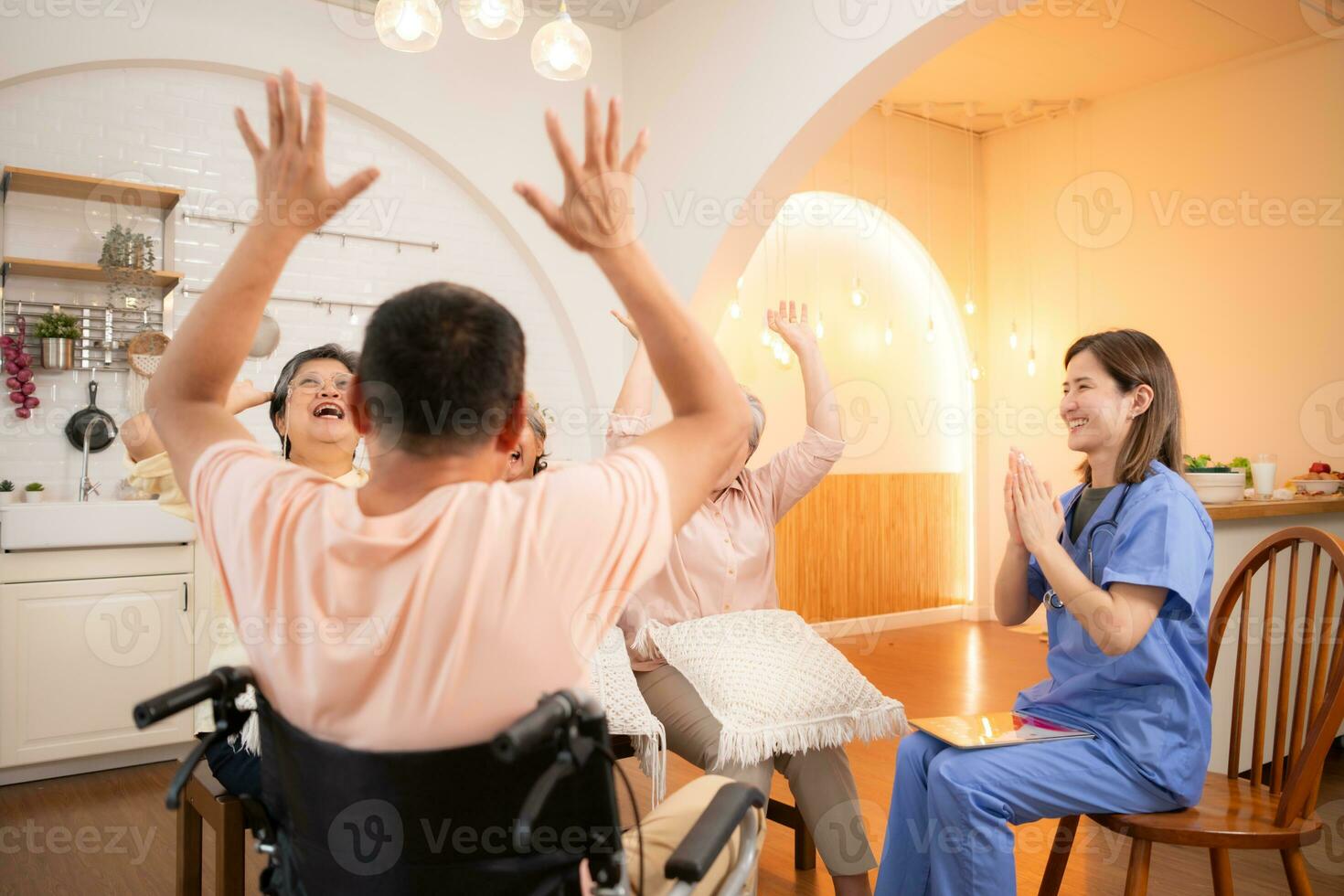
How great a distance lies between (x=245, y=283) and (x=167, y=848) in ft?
7.95

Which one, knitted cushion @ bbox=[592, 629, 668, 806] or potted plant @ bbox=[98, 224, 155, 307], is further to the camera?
potted plant @ bbox=[98, 224, 155, 307]

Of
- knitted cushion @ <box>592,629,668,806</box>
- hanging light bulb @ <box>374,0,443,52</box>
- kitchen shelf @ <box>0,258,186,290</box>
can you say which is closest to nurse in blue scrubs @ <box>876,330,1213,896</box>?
knitted cushion @ <box>592,629,668,806</box>

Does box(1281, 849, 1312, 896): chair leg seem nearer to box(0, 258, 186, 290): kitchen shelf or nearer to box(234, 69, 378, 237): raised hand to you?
box(234, 69, 378, 237): raised hand

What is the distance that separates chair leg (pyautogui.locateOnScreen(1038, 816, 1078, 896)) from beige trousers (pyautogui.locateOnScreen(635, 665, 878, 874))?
1.14 ft

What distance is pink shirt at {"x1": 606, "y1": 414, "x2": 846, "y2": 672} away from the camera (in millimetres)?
2246

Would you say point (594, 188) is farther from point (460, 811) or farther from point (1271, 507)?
point (1271, 507)

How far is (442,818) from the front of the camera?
91 cm

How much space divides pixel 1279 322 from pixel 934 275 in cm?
219

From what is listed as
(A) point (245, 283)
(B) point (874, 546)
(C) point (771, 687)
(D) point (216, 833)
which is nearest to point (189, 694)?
(A) point (245, 283)

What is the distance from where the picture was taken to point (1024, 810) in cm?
A: 174

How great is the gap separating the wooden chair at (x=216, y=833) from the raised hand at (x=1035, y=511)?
59.2 inches

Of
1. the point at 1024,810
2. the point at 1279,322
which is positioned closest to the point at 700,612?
the point at 1024,810

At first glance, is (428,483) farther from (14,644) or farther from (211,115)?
(211,115)

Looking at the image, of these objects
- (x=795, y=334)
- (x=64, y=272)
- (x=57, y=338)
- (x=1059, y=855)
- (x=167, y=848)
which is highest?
(x=64, y=272)
